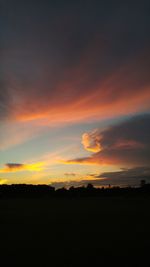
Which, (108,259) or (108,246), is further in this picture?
(108,246)

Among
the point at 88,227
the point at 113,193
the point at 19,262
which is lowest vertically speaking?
the point at 19,262

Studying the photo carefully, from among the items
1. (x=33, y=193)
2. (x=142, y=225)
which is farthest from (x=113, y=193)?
(x=142, y=225)

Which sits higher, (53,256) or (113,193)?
(113,193)

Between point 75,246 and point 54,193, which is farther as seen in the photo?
point 54,193

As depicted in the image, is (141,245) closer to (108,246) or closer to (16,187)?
(108,246)

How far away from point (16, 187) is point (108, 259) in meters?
129

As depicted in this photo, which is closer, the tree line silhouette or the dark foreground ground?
the dark foreground ground

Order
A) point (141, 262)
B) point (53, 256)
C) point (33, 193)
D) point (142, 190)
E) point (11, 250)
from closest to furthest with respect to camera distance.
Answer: point (141, 262) < point (53, 256) < point (11, 250) < point (142, 190) < point (33, 193)

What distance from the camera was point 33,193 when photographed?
13162 cm

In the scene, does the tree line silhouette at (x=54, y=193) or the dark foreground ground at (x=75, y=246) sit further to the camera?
the tree line silhouette at (x=54, y=193)

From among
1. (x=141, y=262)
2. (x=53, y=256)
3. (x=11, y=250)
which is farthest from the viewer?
(x=11, y=250)

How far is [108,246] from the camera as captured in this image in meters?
17.2

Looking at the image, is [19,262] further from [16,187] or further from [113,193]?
[16,187]

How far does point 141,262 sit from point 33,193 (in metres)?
122
